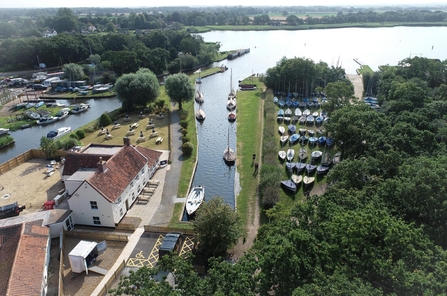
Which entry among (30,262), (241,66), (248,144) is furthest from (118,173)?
(241,66)

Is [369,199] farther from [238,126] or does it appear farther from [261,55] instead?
[261,55]

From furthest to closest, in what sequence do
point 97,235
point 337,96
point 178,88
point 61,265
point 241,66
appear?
point 241,66 → point 178,88 → point 337,96 → point 97,235 → point 61,265

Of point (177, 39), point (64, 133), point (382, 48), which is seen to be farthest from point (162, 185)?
point (382, 48)

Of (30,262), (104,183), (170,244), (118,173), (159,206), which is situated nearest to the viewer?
(30,262)

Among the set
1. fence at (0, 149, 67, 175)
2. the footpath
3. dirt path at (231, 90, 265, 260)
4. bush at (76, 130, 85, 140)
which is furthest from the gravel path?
fence at (0, 149, 67, 175)

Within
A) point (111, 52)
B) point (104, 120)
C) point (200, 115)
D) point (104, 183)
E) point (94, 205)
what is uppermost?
point (111, 52)

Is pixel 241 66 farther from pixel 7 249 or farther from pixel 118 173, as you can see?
pixel 7 249

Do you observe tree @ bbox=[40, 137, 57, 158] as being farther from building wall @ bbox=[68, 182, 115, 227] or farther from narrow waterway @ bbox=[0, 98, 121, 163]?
building wall @ bbox=[68, 182, 115, 227]

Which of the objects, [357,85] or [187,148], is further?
[357,85]
